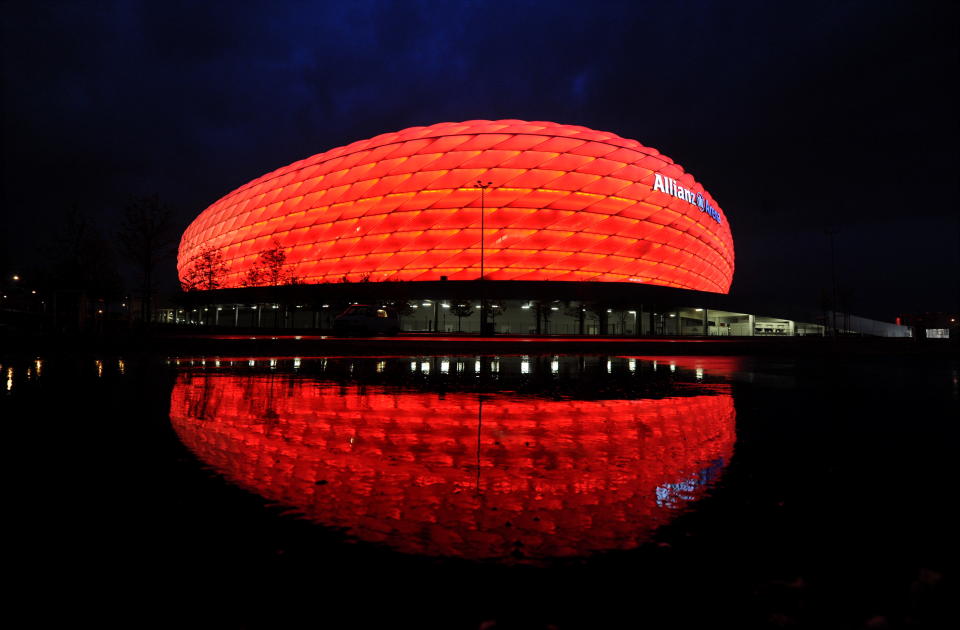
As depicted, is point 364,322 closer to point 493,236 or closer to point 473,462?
point 493,236

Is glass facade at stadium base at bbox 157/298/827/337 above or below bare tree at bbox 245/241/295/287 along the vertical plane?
below

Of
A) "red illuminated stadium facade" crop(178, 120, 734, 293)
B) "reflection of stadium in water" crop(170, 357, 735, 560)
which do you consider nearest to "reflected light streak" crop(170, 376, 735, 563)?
"reflection of stadium in water" crop(170, 357, 735, 560)

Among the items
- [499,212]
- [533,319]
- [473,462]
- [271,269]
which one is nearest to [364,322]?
[499,212]

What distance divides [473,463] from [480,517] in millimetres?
1101

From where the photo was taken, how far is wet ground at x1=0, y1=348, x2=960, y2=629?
1.81 m

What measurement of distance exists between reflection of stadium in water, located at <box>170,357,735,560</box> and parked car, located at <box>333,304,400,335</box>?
22074mm

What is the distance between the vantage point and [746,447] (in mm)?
4316

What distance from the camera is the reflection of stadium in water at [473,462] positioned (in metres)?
2.50

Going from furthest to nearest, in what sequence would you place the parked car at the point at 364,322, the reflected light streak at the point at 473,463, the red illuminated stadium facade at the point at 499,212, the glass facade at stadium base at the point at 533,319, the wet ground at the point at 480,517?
1. the glass facade at stadium base at the point at 533,319
2. the red illuminated stadium facade at the point at 499,212
3. the parked car at the point at 364,322
4. the reflected light streak at the point at 473,463
5. the wet ground at the point at 480,517

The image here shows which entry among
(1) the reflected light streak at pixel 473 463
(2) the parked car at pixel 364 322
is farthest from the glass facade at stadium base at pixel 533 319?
(1) the reflected light streak at pixel 473 463

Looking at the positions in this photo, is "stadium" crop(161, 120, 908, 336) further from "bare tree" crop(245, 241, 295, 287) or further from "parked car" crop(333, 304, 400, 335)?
"parked car" crop(333, 304, 400, 335)

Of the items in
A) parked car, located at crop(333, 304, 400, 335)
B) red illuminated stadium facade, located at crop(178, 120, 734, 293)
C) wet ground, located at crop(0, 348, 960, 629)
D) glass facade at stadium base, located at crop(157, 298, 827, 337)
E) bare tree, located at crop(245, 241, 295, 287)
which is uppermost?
red illuminated stadium facade, located at crop(178, 120, 734, 293)

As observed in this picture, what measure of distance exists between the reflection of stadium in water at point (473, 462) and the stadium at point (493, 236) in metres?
34.3

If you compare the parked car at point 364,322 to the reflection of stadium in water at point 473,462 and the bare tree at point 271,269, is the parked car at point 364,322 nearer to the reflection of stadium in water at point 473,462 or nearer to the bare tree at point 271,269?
the reflection of stadium in water at point 473,462
